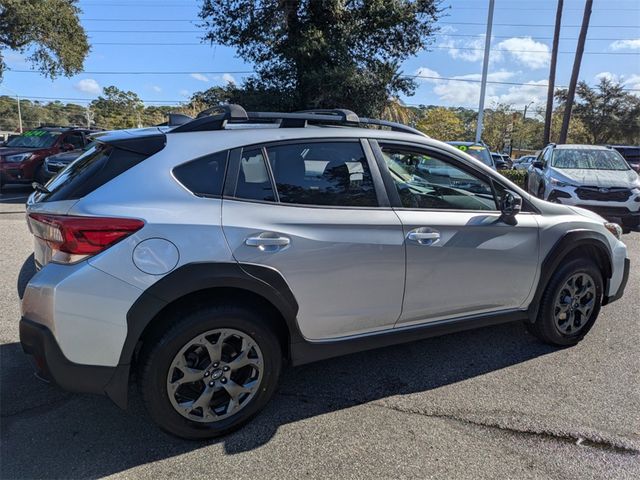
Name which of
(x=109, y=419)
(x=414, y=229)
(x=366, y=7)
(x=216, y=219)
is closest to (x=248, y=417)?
(x=109, y=419)

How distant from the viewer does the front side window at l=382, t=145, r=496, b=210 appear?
310cm

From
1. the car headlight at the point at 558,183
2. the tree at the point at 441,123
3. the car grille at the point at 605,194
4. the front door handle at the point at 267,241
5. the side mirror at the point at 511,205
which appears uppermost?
the tree at the point at 441,123

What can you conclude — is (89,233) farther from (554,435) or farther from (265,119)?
(554,435)

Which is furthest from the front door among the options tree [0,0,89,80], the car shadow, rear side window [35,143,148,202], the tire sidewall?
tree [0,0,89,80]

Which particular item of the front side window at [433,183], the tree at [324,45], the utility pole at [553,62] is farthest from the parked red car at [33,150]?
the utility pole at [553,62]

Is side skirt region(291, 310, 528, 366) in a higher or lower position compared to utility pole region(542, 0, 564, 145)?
lower

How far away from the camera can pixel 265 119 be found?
3107 mm

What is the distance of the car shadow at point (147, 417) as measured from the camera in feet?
8.12

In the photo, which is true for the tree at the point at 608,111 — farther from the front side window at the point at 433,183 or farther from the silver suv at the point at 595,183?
the front side window at the point at 433,183

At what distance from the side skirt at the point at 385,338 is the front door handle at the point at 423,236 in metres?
0.61

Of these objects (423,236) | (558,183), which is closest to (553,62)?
(558,183)

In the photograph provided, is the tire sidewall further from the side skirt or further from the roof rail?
the roof rail

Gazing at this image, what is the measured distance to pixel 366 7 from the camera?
1521 centimetres

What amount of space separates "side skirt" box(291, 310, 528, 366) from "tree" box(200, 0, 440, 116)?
40.7 feet
